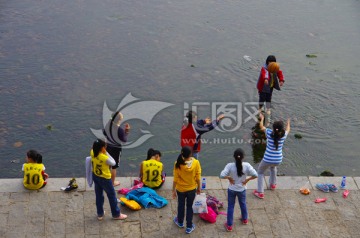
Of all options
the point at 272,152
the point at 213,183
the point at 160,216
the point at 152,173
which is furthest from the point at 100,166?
the point at 272,152

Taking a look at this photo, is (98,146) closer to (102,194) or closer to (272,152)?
(102,194)

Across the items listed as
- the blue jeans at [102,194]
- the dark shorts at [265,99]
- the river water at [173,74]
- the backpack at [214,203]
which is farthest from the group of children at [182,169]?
the dark shorts at [265,99]

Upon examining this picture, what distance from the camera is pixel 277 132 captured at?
9.26 meters

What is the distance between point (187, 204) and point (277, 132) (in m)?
1.97

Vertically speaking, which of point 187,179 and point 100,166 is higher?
point 100,166

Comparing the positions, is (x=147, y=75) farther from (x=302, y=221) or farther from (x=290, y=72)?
(x=302, y=221)

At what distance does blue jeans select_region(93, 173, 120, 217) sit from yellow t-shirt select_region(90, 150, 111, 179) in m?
0.09

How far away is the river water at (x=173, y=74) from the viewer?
1177cm

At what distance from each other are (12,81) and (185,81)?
4.38m

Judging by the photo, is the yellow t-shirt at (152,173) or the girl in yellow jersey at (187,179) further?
the yellow t-shirt at (152,173)

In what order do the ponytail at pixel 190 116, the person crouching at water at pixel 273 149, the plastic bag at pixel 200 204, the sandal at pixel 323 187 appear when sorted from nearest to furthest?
the plastic bag at pixel 200 204, the person crouching at water at pixel 273 149, the ponytail at pixel 190 116, the sandal at pixel 323 187

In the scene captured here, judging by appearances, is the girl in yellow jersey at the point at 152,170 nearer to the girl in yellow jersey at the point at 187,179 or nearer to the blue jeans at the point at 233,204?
the girl in yellow jersey at the point at 187,179

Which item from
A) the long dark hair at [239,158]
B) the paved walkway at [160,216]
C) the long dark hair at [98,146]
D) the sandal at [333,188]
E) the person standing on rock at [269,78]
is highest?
the person standing on rock at [269,78]

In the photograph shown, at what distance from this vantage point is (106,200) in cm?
969
